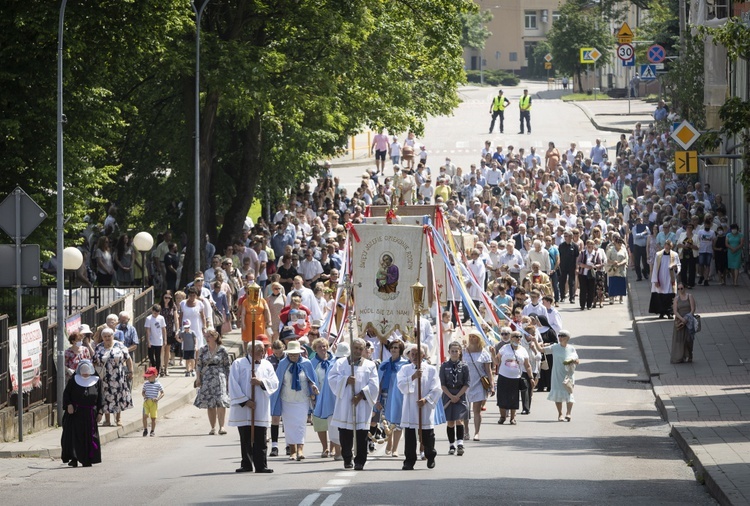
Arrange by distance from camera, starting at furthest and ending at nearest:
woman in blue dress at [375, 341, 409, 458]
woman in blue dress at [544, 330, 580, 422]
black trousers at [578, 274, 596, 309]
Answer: black trousers at [578, 274, 596, 309], woman in blue dress at [544, 330, 580, 422], woman in blue dress at [375, 341, 409, 458]

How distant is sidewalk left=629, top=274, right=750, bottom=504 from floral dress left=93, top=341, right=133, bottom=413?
817 cm

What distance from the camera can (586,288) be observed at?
118 feet

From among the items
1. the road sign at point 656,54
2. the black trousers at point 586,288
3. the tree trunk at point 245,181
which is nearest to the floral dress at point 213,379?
the black trousers at point 586,288

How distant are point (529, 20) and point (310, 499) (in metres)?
127

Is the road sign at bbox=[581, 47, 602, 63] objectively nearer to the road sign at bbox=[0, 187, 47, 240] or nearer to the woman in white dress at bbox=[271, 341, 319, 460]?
the road sign at bbox=[0, 187, 47, 240]

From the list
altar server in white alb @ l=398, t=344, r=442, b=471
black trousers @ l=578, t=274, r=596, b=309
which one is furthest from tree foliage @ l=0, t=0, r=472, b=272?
altar server in white alb @ l=398, t=344, r=442, b=471

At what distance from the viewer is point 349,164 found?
6575 cm

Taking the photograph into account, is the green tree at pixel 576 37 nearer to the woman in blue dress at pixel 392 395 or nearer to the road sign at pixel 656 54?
the road sign at pixel 656 54

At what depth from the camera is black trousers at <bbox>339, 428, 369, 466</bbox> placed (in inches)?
737

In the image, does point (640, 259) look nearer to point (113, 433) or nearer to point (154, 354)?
point (154, 354)

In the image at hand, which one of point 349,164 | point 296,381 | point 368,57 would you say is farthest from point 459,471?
point 349,164

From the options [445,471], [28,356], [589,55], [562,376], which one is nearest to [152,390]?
[28,356]

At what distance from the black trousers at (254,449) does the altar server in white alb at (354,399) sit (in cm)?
94

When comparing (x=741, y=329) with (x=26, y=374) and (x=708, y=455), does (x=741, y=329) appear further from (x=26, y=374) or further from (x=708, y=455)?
(x=26, y=374)
